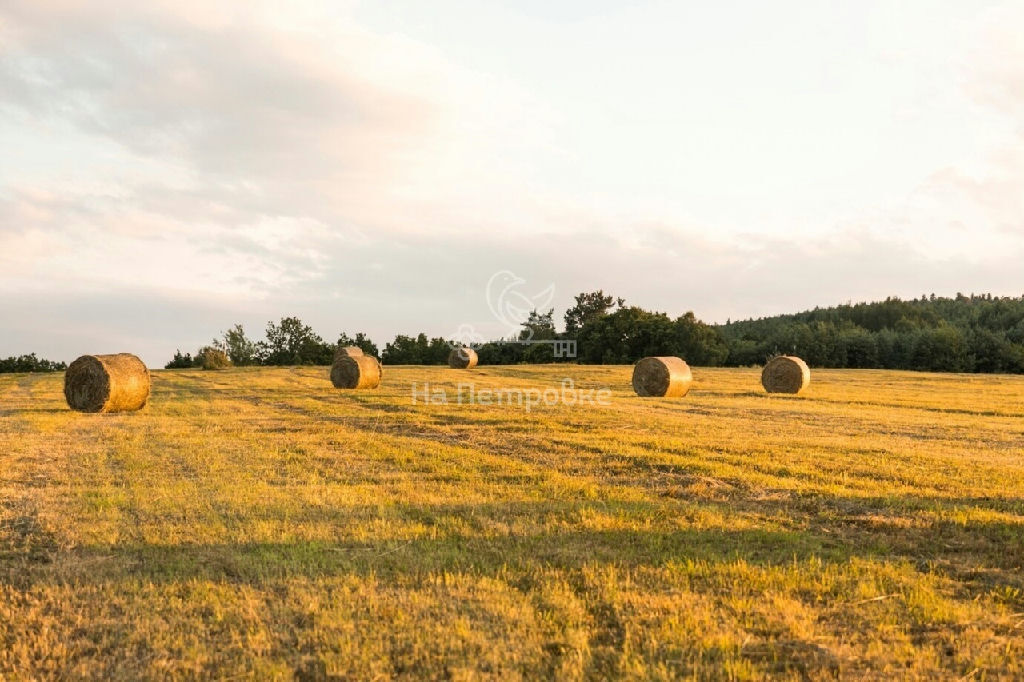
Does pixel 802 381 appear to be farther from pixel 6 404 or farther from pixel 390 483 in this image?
pixel 6 404

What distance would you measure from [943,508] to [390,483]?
24.5 ft

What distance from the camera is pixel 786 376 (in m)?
32.7

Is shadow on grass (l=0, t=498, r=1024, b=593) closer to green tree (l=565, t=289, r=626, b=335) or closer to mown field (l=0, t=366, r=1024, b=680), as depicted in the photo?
mown field (l=0, t=366, r=1024, b=680)

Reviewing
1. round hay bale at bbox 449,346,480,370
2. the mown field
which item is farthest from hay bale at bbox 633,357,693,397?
round hay bale at bbox 449,346,480,370

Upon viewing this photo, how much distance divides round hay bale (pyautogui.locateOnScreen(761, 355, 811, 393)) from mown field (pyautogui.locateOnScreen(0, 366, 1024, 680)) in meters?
17.4

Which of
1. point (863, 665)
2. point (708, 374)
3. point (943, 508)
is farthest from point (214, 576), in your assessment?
point (708, 374)

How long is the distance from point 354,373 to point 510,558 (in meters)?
26.4

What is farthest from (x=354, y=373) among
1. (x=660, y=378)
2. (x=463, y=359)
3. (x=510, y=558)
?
(x=510, y=558)

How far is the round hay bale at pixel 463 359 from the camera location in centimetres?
5306

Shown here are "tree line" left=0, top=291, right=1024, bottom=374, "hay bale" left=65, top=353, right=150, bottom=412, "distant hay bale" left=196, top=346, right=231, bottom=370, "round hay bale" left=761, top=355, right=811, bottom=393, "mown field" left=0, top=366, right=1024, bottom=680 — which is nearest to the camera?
"mown field" left=0, top=366, right=1024, bottom=680

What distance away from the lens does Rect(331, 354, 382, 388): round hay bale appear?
32.5 m

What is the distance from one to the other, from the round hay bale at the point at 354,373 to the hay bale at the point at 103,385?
10771 mm

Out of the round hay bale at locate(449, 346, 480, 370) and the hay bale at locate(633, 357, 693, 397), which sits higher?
the round hay bale at locate(449, 346, 480, 370)

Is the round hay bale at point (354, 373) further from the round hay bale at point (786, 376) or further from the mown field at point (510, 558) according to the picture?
the round hay bale at point (786, 376)
